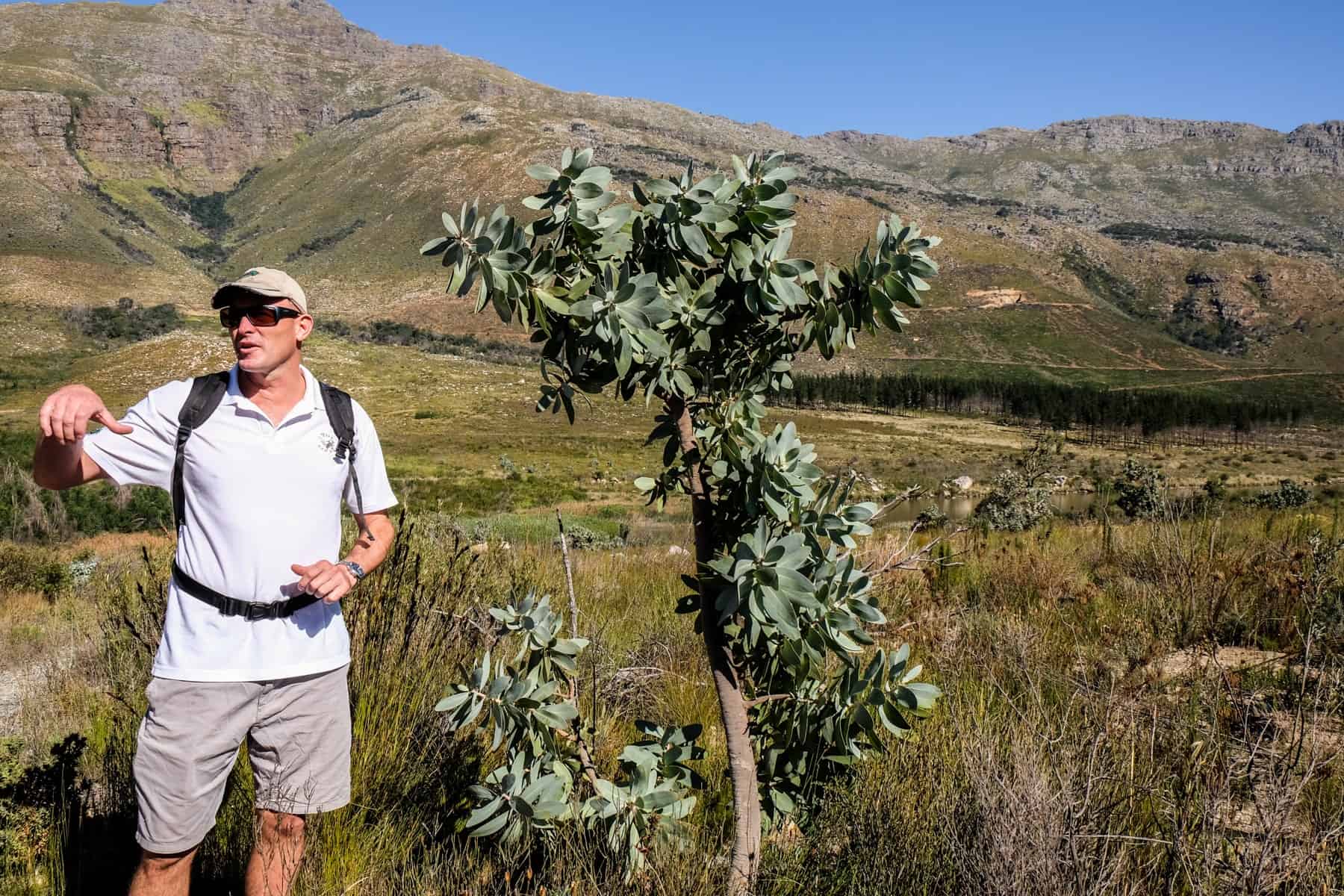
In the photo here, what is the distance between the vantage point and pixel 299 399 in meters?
2.64

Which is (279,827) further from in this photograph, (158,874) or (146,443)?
(146,443)

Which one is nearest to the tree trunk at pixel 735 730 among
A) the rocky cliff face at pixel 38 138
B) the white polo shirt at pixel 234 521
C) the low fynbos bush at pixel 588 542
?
the white polo shirt at pixel 234 521

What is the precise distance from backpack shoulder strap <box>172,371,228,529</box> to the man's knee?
→ 2.99ft

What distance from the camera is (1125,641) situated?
448 cm

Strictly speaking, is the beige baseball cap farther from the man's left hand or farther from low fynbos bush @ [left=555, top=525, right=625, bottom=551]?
low fynbos bush @ [left=555, top=525, right=625, bottom=551]

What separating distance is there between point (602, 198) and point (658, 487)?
726 millimetres

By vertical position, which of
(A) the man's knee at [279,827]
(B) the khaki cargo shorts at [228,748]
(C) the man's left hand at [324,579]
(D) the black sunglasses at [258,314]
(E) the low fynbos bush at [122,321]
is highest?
(E) the low fynbos bush at [122,321]

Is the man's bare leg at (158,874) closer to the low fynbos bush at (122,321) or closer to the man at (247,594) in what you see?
the man at (247,594)

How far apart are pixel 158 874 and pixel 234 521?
103 cm

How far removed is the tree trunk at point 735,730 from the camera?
7.23 ft

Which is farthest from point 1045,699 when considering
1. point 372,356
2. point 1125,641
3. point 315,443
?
point 372,356

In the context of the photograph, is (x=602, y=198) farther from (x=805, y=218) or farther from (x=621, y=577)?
(x=805, y=218)

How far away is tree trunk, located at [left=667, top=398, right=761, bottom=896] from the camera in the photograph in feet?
7.23

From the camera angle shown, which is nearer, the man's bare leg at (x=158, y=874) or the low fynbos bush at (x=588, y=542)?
the man's bare leg at (x=158, y=874)
